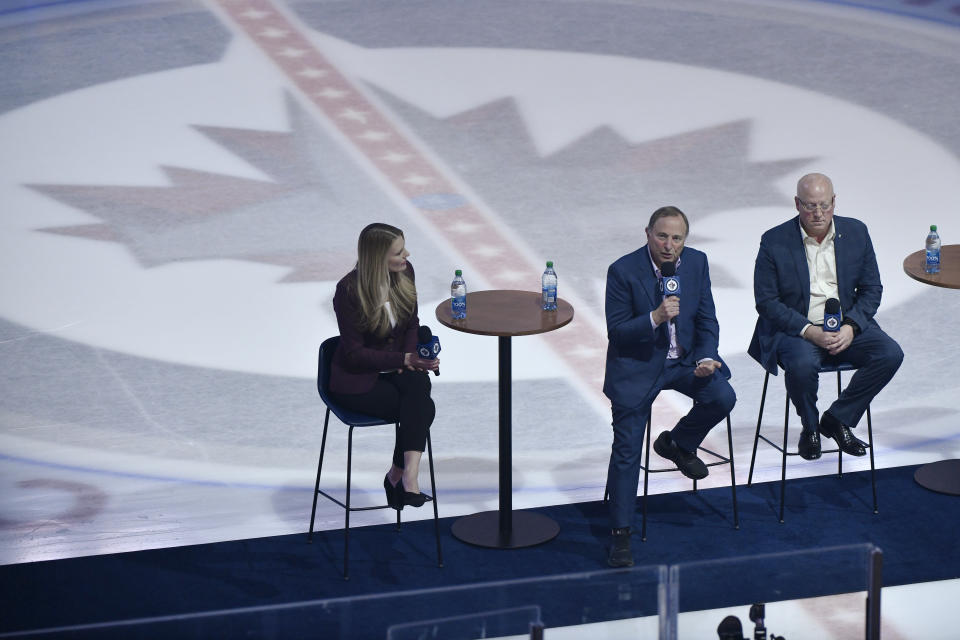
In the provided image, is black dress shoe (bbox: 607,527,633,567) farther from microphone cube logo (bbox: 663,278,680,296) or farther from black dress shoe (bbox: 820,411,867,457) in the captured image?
black dress shoe (bbox: 820,411,867,457)

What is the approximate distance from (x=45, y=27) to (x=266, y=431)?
26.6 feet

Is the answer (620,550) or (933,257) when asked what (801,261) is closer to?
(933,257)

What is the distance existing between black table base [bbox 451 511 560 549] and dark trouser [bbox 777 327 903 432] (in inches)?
42.6

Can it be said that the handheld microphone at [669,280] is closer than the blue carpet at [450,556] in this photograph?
No

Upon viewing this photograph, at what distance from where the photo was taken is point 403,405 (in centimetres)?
557

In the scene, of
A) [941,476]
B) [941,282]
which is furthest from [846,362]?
[941,476]

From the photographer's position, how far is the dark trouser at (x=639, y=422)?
5.55m

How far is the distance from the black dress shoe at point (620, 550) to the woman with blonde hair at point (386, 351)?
0.73m

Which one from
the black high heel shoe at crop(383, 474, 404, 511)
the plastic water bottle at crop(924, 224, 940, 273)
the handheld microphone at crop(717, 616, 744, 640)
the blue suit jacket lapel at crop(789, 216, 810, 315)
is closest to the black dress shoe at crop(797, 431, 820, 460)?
the blue suit jacket lapel at crop(789, 216, 810, 315)

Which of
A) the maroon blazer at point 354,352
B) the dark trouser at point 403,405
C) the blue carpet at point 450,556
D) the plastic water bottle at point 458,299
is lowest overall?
the blue carpet at point 450,556

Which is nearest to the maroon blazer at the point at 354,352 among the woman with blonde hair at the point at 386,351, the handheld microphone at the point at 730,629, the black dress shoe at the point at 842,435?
the woman with blonde hair at the point at 386,351

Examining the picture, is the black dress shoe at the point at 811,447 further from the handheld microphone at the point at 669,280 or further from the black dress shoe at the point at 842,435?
the handheld microphone at the point at 669,280

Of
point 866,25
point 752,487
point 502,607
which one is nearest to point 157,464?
point 752,487

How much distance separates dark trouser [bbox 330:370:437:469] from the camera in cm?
555
